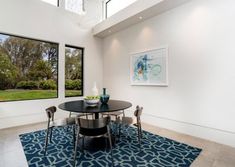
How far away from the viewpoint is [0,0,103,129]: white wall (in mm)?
3609

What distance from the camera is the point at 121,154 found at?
2311mm

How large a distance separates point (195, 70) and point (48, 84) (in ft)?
13.1

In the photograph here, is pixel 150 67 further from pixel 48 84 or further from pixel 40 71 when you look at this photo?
pixel 40 71

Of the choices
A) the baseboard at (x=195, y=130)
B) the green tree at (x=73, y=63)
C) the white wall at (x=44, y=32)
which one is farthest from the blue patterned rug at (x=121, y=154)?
the green tree at (x=73, y=63)

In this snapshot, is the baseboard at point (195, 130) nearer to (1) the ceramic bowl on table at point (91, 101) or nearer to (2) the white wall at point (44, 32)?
(1) the ceramic bowl on table at point (91, 101)

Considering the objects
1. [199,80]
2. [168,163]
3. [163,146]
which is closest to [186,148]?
[163,146]

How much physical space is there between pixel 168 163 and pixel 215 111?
151cm

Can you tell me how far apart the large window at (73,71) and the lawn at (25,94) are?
0.53 meters

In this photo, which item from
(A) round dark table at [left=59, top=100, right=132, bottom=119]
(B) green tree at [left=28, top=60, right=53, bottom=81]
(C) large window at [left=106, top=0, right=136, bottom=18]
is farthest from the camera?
(C) large window at [left=106, top=0, right=136, bottom=18]

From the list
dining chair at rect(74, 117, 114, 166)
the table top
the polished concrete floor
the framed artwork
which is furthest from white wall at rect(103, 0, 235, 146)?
dining chair at rect(74, 117, 114, 166)

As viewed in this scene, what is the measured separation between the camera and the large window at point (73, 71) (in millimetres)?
4738

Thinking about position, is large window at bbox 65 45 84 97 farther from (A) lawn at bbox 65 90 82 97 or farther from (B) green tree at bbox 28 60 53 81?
(B) green tree at bbox 28 60 53 81

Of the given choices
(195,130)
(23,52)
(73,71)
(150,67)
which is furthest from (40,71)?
(195,130)

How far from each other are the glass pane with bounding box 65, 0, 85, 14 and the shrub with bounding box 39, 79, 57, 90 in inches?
95.4
